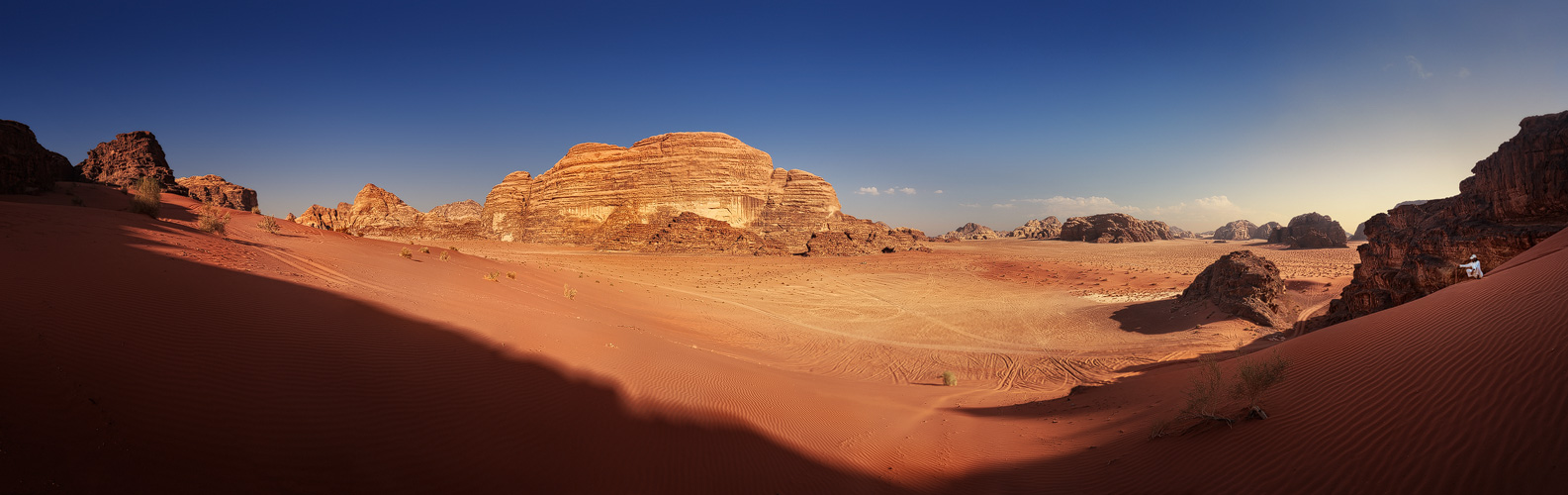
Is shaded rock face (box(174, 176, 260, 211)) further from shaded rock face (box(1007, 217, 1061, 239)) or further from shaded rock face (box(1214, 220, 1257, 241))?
shaded rock face (box(1214, 220, 1257, 241))

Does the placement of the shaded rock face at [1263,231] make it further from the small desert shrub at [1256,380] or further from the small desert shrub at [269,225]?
the small desert shrub at [269,225]

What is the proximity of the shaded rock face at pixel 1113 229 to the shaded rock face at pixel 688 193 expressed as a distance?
3048cm

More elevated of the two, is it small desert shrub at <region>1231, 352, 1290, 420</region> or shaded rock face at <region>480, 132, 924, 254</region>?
shaded rock face at <region>480, 132, 924, 254</region>

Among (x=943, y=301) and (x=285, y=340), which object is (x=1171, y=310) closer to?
(x=943, y=301)

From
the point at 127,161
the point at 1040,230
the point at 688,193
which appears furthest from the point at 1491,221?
the point at 1040,230

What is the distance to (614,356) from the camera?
23.9ft

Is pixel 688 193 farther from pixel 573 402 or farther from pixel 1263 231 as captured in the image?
pixel 1263 231

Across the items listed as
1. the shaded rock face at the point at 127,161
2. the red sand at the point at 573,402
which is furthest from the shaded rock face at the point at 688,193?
the red sand at the point at 573,402

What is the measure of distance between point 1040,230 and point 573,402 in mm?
92711

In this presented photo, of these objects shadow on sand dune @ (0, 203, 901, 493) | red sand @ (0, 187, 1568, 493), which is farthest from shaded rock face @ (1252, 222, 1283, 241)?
shadow on sand dune @ (0, 203, 901, 493)

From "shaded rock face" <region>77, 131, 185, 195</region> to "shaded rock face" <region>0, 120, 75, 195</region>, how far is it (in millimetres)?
13432

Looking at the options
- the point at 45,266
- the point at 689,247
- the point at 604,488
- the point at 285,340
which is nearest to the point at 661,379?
the point at 604,488

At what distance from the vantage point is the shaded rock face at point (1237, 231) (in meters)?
82.4

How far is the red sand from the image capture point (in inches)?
112
